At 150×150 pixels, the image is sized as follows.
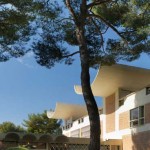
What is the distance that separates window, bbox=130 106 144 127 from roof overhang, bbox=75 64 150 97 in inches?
96.2

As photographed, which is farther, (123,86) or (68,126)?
(68,126)

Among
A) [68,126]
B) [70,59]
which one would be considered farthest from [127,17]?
[68,126]

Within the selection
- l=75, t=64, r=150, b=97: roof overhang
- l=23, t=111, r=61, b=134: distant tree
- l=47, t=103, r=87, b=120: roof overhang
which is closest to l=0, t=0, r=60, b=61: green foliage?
l=75, t=64, r=150, b=97: roof overhang

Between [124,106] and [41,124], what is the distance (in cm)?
2205

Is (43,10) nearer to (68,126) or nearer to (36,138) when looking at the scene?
(36,138)

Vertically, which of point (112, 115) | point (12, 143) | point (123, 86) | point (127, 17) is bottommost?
point (12, 143)

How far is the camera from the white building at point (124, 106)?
21000mm

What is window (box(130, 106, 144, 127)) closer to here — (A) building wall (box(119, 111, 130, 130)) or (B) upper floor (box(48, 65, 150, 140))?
(B) upper floor (box(48, 65, 150, 140))

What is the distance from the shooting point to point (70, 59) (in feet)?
57.7

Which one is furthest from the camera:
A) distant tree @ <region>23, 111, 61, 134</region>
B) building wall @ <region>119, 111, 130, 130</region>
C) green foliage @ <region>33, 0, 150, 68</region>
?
distant tree @ <region>23, 111, 61, 134</region>

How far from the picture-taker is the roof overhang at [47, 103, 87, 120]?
35.4 metres

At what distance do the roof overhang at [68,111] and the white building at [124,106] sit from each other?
7.68 meters

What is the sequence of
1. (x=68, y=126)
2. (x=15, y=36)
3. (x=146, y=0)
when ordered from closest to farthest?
(x=15, y=36), (x=146, y=0), (x=68, y=126)

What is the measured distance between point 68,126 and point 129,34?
791 inches
